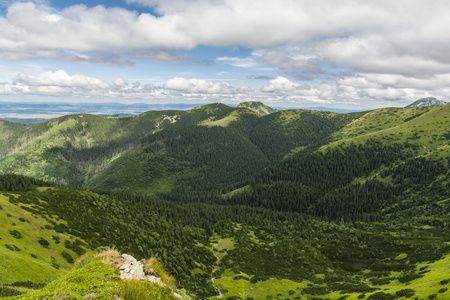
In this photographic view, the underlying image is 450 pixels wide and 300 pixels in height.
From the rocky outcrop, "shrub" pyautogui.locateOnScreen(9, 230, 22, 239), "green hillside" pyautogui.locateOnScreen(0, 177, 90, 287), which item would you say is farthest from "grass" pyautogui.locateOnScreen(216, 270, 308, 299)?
the rocky outcrop

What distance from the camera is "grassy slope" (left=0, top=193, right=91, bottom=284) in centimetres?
3338

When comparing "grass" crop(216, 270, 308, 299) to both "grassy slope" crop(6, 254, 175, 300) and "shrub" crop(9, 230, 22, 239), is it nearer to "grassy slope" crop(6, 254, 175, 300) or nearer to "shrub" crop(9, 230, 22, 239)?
"shrub" crop(9, 230, 22, 239)

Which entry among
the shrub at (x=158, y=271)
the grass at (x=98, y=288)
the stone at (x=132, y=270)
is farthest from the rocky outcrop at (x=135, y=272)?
the grass at (x=98, y=288)

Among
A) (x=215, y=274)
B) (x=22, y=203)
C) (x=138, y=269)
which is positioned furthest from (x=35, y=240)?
(x=215, y=274)

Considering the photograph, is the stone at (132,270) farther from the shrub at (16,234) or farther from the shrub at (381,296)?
the shrub at (381,296)

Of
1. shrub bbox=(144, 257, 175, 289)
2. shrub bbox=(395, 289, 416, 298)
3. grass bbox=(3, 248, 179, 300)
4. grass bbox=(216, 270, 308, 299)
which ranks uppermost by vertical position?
grass bbox=(3, 248, 179, 300)

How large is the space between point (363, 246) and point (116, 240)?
12653cm

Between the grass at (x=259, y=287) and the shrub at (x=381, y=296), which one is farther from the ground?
the shrub at (x=381, y=296)

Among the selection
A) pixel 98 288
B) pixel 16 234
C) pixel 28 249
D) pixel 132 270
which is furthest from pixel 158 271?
pixel 16 234

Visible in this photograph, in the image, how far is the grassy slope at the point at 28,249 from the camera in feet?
109

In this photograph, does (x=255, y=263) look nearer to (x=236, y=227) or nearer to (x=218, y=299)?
(x=218, y=299)

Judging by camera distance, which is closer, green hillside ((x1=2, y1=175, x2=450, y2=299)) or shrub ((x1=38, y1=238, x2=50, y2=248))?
shrub ((x1=38, y1=238, x2=50, y2=248))

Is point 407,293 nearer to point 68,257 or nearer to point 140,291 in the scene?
point 140,291

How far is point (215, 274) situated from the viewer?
9400cm
